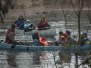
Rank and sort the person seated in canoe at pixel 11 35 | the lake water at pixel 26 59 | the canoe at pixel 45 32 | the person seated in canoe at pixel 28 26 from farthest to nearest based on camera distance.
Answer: the person seated in canoe at pixel 28 26 → the canoe at pixel 45 32 → the person seated in canoe at pixel 11 35 → the lake water at pixel 26 59

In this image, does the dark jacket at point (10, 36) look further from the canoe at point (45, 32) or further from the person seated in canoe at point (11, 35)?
the canoe at point (45, 32)

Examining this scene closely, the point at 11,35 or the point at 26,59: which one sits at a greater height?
the point at 11,35

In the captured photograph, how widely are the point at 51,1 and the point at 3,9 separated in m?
24.5

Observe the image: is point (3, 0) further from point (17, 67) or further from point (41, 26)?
point (17, 67)

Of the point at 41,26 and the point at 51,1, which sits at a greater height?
the point at 51,1

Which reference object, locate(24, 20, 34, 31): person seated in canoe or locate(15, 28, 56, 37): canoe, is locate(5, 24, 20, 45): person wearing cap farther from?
locate(24, 20, 34, 31): person seated in canoe

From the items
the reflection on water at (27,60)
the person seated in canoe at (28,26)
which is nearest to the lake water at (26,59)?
the reflection on water at (27,60)

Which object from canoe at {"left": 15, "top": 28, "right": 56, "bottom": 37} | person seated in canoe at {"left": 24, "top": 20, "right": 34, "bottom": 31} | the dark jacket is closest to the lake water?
the dark jacket

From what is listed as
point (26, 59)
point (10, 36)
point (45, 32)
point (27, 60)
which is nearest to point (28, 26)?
point (45, 32)

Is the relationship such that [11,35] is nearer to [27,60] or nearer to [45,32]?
[27,60]

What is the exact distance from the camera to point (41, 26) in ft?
73.0

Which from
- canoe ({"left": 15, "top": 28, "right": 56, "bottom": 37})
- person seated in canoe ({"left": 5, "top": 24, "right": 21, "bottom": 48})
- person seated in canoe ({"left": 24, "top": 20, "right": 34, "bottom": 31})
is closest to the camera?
person seated in canoe ({"left": 5, "top": 24, "right": 21, "bottom": 48})

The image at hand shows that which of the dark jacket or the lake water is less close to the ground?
the dark jacket

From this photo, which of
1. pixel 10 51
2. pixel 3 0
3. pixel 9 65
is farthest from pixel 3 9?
pixel 9 65
